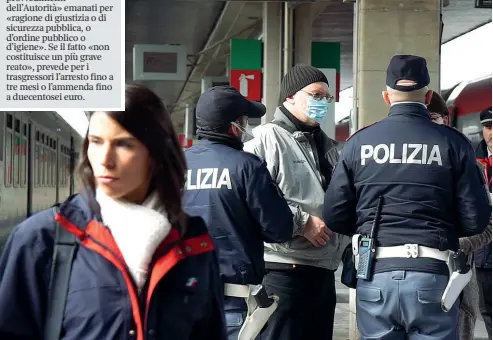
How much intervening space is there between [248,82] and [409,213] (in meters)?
12.8

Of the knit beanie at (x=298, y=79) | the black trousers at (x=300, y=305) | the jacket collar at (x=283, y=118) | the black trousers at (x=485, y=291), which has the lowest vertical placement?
the black trousers at (x=485, y=291)

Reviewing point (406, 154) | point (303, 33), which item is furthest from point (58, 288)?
point (303, 33)

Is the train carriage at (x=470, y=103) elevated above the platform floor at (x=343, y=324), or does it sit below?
above

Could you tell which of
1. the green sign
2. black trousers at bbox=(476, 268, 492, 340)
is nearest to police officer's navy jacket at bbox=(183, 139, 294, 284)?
black trousers at bbox=(476, 268, 492, 340)

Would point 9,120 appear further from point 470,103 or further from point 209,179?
point 209,179

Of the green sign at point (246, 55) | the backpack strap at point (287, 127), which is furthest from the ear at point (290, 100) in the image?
the green sign at point (246, 55)

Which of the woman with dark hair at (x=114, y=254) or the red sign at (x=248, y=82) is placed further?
the red sign at (x=248, y=82)

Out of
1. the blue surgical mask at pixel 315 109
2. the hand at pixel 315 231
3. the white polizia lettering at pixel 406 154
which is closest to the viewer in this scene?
the white polizia lettering at pixel 406 154

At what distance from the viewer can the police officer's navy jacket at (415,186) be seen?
4527 mm

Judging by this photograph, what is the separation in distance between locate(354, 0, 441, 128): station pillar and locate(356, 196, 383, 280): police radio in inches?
208

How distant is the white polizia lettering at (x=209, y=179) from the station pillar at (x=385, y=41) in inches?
214

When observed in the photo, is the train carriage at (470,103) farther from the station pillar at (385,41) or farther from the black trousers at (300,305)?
the black trousers at (300,305)

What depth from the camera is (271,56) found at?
17.4 metres

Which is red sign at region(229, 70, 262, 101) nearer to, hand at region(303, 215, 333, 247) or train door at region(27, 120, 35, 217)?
train door at region(27, 120, 35, 217)
